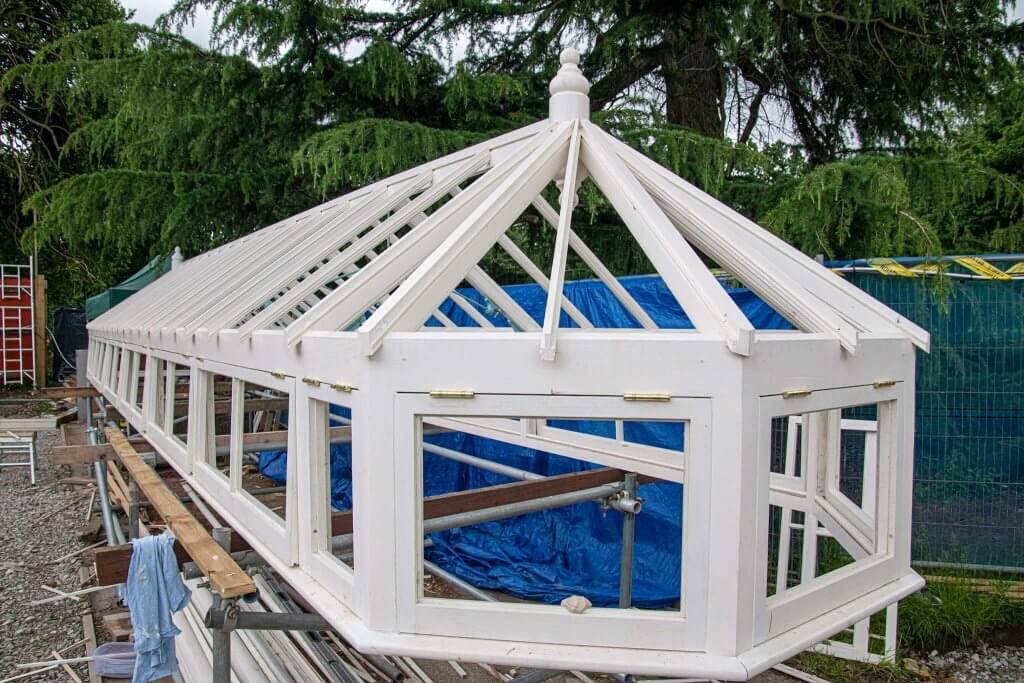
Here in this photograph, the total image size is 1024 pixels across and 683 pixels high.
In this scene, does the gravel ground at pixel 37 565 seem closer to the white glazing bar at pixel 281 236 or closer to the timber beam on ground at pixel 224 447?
the timber beam on ground at pixel 224 447

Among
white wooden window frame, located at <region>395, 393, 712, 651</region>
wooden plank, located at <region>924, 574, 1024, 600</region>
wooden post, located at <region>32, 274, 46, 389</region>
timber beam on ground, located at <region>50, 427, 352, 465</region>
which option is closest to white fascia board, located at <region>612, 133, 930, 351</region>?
white wooden window frame, located at <region>395, 393, 712, 651</region>

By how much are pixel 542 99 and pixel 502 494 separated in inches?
243

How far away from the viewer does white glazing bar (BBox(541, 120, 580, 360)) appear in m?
2.01

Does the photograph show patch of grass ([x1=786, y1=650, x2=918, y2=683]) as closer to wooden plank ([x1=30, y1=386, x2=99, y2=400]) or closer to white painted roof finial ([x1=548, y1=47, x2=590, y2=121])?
white painted roof finial ([x1=548, y1=47, x2=590, y2=121])

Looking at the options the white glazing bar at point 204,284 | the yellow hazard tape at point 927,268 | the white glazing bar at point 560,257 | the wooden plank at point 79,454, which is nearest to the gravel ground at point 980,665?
the yellow hazard tape at point 927,268

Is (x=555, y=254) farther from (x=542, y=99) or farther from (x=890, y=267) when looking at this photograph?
(x=542, y=99)

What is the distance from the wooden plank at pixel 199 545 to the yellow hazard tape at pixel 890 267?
502cm

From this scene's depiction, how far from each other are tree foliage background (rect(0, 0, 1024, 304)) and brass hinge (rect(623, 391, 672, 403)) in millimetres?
4674

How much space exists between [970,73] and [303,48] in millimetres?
7826

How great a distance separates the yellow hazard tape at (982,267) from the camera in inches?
198

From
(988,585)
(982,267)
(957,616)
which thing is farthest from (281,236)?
(988,585)

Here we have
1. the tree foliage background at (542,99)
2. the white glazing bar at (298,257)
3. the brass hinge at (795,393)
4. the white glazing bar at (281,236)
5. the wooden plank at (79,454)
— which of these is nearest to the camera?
the brass hinge at (795,393)

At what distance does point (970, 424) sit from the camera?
5074 millimetres

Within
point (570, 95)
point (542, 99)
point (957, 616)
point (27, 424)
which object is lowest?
point (27, 424)
